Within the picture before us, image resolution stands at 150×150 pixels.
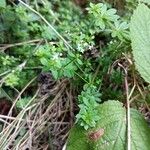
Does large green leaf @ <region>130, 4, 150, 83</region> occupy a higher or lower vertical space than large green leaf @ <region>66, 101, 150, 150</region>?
higher

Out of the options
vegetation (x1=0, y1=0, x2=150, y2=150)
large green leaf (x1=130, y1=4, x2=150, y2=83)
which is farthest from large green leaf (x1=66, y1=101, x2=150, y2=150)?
large green leaf (x1=130, y1=4, x2=150, y2=83)

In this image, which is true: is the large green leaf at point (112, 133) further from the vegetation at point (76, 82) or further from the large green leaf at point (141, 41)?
the large green leaf at point (141, 41)

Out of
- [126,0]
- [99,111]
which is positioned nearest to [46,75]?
→ [99,111]

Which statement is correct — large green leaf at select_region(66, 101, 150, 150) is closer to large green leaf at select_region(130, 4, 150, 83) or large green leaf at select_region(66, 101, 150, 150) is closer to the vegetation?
the vegetation

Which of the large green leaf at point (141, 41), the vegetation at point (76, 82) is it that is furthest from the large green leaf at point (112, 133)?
the large green leaf at point (141, 41)

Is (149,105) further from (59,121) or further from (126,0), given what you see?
(126,0)

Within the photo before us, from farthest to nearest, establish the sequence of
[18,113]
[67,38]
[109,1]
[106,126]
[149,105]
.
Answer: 1. [109,1]
2. [67,38]
3. [18,113]
4. [149,105]
5. [106,126]
